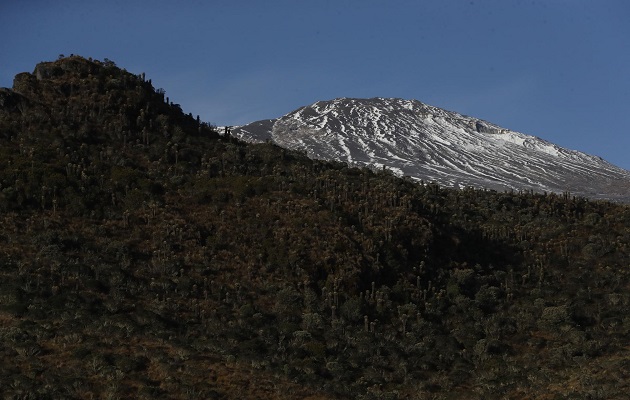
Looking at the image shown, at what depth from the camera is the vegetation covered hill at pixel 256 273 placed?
2811 centimetres

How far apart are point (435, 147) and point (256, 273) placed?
4391 inches

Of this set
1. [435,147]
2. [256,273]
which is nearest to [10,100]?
[256,273]

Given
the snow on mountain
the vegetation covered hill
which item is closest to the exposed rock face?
the vegetation covered hill

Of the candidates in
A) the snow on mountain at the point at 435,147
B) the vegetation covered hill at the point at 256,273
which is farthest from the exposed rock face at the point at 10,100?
the snow on mountain at the point at 435,147

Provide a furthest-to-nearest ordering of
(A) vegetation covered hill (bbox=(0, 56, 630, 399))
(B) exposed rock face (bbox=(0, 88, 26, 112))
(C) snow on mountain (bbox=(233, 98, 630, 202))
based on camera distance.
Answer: (C) snow on mountain (bbox=(233, 98, 630, 202)) → (B) exposed rock face (bbox=(0, 88, 26, 112)) → (A) vegetation covered hill (bbox=(0, 56, 630, 399))

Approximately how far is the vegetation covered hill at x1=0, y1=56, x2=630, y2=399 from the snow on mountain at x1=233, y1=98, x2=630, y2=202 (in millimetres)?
70106

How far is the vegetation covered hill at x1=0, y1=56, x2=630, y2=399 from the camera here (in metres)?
28.1

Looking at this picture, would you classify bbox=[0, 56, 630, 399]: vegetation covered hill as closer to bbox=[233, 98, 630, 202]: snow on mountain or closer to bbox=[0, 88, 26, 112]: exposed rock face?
bbox=[0, 88, 26, 112]: exposed rock face

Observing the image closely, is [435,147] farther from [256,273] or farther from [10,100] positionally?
[256,273]

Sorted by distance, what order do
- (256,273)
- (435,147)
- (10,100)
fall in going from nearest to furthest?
(256,273)
(10,100)
(435,147)

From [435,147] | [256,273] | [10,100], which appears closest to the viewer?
[256,273]

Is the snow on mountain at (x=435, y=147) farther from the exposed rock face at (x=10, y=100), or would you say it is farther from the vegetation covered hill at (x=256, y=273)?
the exposed rock face at (x=10, y=100)

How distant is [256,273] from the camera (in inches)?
1550

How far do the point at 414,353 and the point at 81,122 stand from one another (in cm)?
2846
